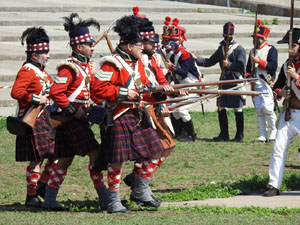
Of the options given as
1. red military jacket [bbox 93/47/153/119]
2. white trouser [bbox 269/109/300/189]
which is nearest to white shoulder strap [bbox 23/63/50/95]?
red military jacket [bbox 93/47/153/119]

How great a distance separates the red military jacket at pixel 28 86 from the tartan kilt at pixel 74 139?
44 cm

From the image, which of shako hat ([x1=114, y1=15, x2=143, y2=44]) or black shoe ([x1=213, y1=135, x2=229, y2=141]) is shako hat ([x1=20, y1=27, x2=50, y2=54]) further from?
black shoe ([x1=213, y1=135, x2=229, y2=141])

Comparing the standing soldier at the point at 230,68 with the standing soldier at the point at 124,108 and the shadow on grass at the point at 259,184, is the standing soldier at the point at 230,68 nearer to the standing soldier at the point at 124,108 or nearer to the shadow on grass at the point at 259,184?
the shadow on grass at the point at 259,184

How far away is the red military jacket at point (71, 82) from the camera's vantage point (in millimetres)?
8117

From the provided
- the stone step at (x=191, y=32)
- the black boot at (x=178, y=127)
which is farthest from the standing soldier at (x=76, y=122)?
the stone step at (x=191, y=32)

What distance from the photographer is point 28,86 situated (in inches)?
337

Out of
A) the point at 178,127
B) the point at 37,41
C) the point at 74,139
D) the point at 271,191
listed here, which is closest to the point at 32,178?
the point at 74,139

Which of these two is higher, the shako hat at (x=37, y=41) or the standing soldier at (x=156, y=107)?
the shako hat at (x=37, y=41)

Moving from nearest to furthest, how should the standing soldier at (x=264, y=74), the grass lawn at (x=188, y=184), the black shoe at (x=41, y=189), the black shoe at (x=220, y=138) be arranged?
the grass lawn at (x=188, y=184)
the black shoe at (x=41, y=189)
the standing soldier at (x=264, y=74)
the black shoe at (x=220, y=138)

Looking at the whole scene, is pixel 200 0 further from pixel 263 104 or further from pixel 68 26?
pixel 68 26

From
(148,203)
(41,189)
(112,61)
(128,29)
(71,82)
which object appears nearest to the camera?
(112,61)

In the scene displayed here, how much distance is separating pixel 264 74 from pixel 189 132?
1.62 m

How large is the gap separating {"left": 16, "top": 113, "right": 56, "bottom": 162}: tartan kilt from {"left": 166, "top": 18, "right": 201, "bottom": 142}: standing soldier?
4.87m

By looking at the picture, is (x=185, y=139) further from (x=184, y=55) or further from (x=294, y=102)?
(x=294, y=102)
